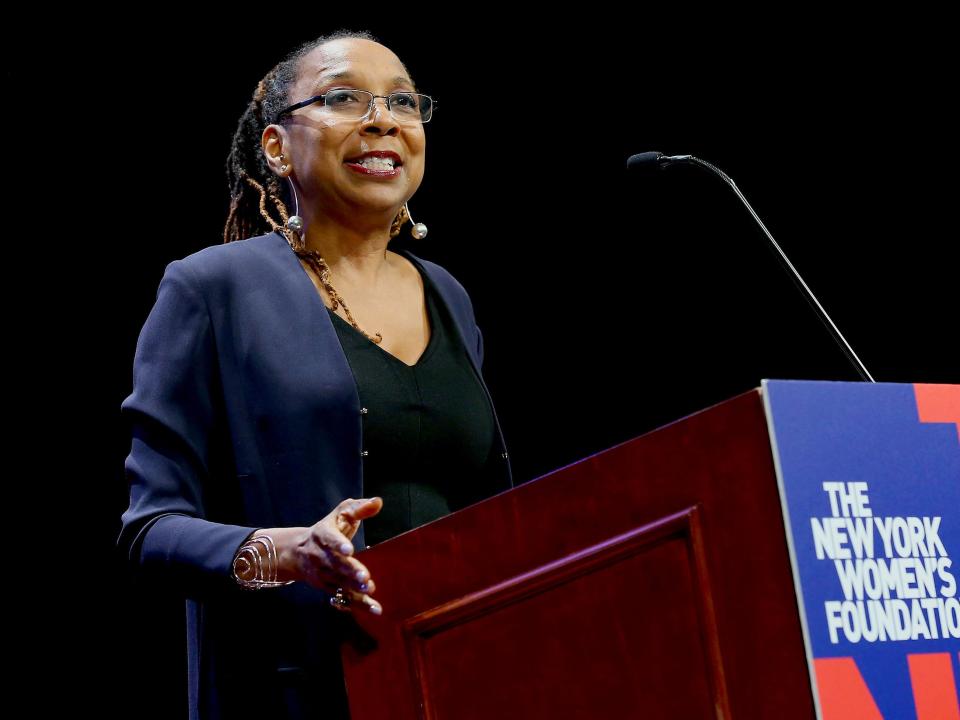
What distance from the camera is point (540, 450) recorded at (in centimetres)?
369

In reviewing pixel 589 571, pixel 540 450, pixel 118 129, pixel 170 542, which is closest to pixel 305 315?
pixel 170 542

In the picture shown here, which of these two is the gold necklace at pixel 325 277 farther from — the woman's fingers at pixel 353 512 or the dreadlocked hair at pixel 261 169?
the woman's fingers at pixel 353 512

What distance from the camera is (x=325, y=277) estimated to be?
1.99 meters

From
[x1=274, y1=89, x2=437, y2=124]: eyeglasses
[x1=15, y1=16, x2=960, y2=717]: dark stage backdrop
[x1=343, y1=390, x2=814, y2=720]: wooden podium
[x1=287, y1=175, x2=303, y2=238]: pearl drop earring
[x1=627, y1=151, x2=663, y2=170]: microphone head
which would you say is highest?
[x1=15, y1=16, x2=960, y2=717]: dark stage backdrop

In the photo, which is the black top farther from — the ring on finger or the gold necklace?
the ring on finger

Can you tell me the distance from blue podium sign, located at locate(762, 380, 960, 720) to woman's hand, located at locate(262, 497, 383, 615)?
18.5 inches

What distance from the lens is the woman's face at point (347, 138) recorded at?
200 cm

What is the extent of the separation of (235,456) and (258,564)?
0.25 metres

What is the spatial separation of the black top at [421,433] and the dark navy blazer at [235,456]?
0.07 meters

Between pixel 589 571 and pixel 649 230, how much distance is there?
2604mm

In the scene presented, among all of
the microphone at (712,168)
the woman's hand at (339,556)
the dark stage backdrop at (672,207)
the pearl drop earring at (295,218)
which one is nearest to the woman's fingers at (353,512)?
the woman's hand at (339,556)

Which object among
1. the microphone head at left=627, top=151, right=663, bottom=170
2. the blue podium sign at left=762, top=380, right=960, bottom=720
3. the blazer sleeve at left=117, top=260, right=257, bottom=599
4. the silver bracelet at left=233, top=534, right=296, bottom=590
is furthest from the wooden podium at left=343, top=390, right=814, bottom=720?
the microphone head at left=627, top=151, right=663, bottom=170

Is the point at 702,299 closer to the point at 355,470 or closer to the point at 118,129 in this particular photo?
the point at 118,129

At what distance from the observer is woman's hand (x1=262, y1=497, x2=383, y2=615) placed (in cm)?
138
